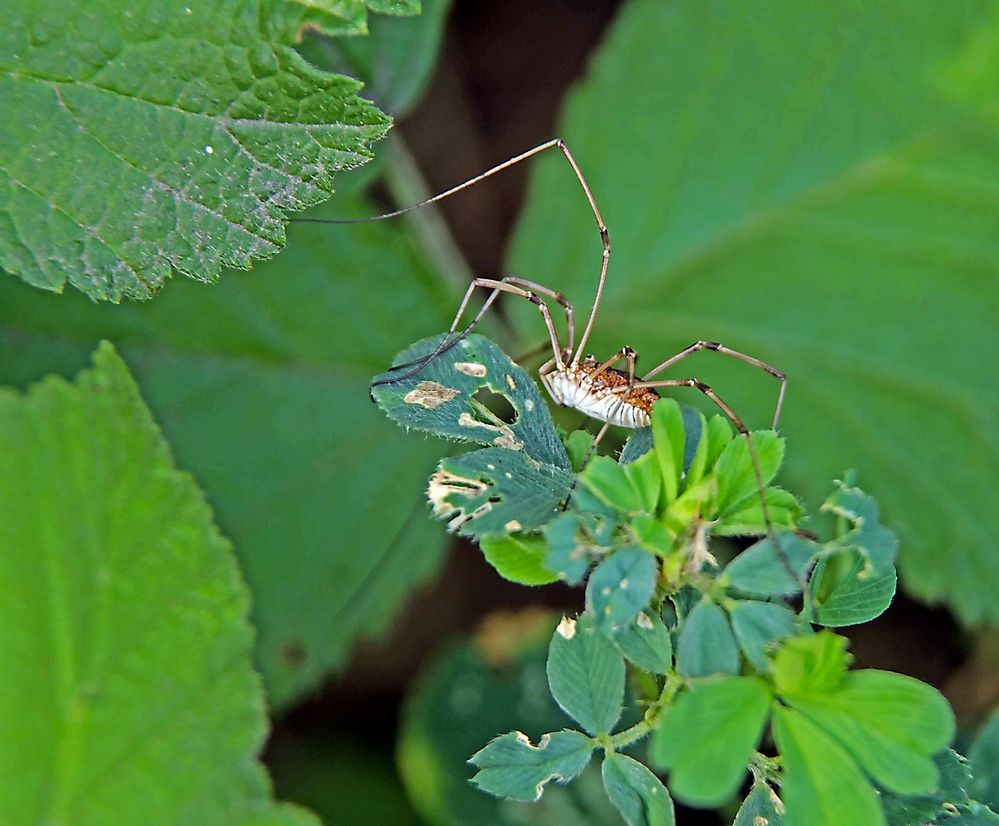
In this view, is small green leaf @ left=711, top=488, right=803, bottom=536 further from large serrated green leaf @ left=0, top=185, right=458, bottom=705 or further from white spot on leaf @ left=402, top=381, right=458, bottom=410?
large serrated green leaf @ left=0, top=185, right=458, bottom=705

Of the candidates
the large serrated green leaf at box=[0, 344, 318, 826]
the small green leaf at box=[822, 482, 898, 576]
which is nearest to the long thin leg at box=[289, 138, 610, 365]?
the large serrated green leaf at box=[0, 344, 318, 826]

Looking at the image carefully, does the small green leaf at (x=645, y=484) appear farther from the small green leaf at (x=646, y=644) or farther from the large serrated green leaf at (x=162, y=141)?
the large serrated green leaf at (x=162, y=141)

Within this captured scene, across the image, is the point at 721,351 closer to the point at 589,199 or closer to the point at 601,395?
the point at 601,395

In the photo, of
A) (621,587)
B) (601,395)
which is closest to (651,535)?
(621,587)

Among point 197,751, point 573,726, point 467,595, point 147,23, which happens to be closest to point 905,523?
point 573,726

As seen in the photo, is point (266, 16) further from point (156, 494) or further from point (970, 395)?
point (970, 395)

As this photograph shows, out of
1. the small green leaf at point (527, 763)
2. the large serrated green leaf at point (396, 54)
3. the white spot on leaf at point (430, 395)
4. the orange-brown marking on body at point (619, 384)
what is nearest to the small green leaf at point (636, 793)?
the small green leaf at point (527, 763)
